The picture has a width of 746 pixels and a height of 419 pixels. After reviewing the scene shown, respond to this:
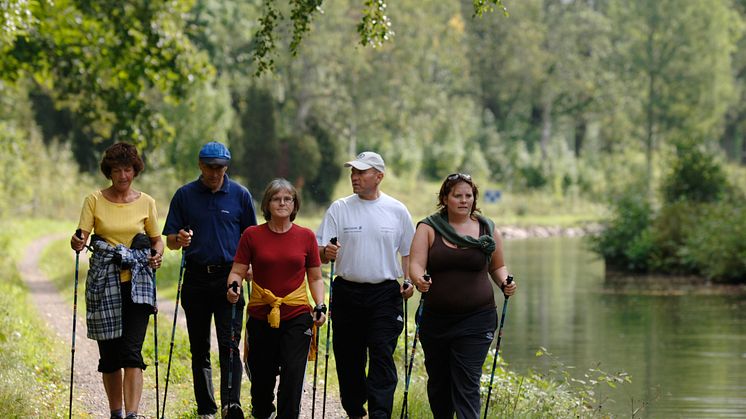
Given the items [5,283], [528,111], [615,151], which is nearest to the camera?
[5,283]

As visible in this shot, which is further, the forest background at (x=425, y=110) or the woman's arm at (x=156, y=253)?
the forest background at (x=425, y=110)

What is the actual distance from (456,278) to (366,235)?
78 centimetres

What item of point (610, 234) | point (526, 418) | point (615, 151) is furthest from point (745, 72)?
point (526, 418)

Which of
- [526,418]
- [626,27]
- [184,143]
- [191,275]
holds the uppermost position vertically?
[626,27]

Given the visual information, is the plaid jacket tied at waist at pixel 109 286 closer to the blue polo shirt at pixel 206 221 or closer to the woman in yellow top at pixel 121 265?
the woman in yellow top at pixel 121 265

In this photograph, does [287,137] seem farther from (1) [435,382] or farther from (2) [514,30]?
(1) [435,382]

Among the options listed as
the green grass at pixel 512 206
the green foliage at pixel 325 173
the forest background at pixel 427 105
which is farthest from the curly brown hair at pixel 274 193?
the green foliage at pixel 325 173

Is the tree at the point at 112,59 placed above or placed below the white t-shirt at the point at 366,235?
above

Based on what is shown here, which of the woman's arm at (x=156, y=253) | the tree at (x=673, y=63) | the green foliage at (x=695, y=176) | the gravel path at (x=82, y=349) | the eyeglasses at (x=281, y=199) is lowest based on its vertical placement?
the gravel path at (x=82, y=349)

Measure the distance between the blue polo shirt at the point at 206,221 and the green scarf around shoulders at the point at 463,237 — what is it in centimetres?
145

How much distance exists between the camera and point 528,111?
8544cm

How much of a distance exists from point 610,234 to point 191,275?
2762 centimetres

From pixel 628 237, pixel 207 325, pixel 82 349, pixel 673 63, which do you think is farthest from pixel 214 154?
pixel 673 63

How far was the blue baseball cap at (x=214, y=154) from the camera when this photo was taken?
331 inches
